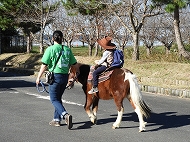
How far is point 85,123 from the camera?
8.05 m

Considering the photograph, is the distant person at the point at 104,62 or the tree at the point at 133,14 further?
the tree at the point at 133,14

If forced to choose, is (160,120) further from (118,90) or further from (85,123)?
(85,123)

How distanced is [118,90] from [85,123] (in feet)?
3.77

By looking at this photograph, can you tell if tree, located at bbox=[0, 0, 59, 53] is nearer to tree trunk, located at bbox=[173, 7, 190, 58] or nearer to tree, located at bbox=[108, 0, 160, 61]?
tree, located at bbox=[108, 0, 160, 61]

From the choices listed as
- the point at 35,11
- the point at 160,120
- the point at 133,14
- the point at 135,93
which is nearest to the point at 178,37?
the point at 133,14

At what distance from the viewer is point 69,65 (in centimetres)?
759

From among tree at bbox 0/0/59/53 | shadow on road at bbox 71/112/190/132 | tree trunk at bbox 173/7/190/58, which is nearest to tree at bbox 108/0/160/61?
tree trunk at bbox 173/7/190/58

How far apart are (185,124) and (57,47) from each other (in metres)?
3.24

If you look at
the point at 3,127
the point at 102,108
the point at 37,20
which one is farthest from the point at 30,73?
the point at 3,127

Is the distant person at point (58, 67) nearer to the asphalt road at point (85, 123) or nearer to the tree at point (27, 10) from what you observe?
the asphalt road at point (85, 123)

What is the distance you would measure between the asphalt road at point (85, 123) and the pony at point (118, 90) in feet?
1.04

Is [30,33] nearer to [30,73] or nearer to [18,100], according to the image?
[30,73]

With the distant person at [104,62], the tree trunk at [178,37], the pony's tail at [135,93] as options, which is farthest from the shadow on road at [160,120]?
the tree trunk at [178,37]

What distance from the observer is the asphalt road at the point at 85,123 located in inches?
268
